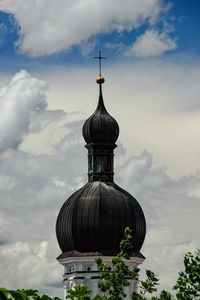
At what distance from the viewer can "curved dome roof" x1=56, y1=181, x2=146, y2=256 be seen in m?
81.1

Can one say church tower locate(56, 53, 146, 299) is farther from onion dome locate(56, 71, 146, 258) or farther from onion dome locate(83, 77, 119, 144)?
onion dome locate(83, 77, 119, 144)

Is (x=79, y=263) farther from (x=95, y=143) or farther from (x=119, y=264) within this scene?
(x=119, y=264)

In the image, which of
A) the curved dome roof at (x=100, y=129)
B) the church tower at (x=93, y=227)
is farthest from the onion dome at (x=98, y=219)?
the curved dome roof at (x=100, y=129)

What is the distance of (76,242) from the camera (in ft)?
266

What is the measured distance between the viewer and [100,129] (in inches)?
3324

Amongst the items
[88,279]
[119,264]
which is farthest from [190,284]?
[88,279]

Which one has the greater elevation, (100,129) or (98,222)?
(100,129)

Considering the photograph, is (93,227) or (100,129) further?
(100,129)

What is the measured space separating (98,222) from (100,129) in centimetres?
704

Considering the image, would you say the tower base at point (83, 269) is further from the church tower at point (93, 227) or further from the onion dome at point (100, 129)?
the onion dome at point (100, 129)

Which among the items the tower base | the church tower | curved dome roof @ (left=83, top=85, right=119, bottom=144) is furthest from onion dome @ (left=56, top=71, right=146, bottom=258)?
curved dome roof @ (left=83, top=85, right=119, bottom=144)

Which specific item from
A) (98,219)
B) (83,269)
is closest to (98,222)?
(98,219)

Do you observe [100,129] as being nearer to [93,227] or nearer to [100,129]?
[100,129]

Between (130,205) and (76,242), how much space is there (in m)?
4.46
